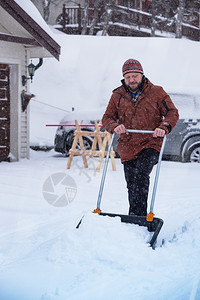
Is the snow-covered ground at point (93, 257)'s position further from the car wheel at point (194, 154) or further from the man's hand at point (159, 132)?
the car wheel at point (194, 154)

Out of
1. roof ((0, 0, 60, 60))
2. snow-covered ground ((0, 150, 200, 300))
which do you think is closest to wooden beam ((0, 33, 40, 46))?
roof ((0, 0, 60, 60))

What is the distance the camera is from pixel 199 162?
10.5 meters

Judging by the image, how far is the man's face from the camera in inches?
171

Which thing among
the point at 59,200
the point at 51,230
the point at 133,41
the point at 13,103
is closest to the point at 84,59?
the point at 133,41

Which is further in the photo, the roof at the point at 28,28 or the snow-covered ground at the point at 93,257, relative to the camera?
the roof at the point at 28,28

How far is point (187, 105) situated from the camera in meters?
10.9

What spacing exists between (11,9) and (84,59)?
16.1 meters

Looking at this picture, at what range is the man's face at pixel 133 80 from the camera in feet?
14.2

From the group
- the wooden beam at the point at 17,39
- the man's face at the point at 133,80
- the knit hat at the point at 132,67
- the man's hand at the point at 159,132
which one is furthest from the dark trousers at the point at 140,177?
the wooden beam at the point at 17,39

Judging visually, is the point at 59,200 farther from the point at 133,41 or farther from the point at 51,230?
the point at 133,41

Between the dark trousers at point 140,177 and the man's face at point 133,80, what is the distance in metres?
0.64

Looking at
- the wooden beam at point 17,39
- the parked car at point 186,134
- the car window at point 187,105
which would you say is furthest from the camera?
the car window at point 187,105

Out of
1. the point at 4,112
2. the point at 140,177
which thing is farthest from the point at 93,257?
the point at 4,112

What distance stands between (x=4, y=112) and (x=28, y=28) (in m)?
2.23
